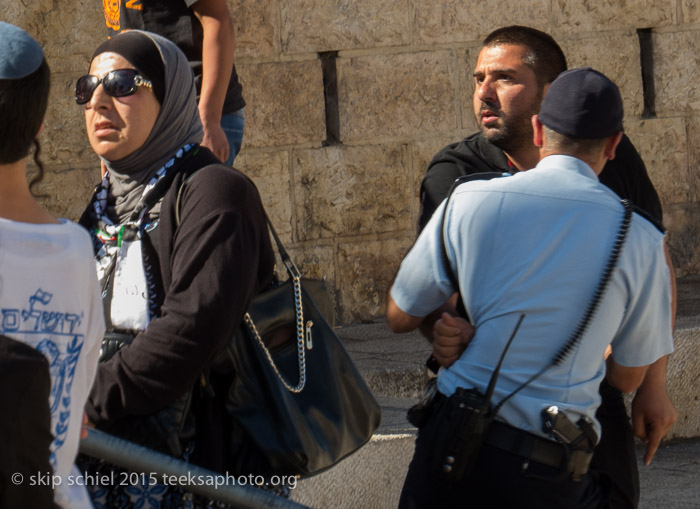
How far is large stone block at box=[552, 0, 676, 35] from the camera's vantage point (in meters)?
6.16

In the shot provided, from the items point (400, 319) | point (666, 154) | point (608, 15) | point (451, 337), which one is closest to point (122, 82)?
point (400, 319)

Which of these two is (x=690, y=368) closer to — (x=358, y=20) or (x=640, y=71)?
(x=640, y=71)

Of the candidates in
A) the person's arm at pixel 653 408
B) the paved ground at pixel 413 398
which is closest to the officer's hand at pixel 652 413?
the person's arm at pixel 653 408

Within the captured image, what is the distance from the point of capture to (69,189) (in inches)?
220

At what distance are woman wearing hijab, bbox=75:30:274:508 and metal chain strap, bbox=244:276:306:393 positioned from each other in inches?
2.7

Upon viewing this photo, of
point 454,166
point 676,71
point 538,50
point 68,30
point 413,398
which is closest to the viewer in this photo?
point 454,166

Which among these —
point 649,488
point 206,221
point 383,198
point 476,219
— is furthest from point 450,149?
point 383,198

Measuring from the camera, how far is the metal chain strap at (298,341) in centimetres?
249

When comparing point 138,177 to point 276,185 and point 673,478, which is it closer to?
point 673,478

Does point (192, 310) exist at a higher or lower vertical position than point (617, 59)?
lower

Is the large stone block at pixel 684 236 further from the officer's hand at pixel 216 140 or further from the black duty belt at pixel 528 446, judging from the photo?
the black duty belt at pixel 528 446

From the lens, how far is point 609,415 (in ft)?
9.44

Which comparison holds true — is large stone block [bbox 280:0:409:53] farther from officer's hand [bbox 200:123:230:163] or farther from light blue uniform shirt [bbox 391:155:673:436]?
light blue uniform shirt [bbox 391:155:673:436]

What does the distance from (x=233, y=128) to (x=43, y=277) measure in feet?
8.47
